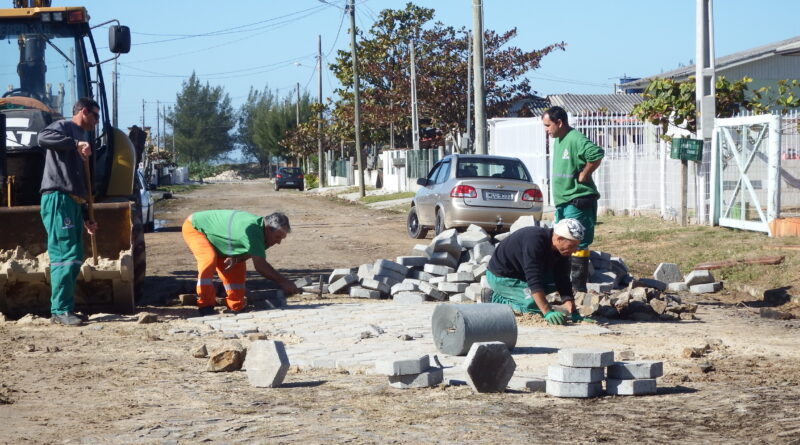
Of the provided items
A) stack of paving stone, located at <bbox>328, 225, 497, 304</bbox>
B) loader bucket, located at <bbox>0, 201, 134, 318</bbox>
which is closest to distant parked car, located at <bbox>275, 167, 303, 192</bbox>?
stack of paving stone, located at <bbox>328, 225, 497, 304</bbox>

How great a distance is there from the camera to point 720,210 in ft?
60.0

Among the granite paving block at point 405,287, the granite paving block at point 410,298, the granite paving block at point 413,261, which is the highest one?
the granite paving block at point 413,261

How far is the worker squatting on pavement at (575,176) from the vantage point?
34.3ft

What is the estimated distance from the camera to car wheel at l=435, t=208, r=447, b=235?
63.8 feet

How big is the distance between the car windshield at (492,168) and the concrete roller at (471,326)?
1101cm

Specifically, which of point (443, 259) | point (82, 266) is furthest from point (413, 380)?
point (443, 259)

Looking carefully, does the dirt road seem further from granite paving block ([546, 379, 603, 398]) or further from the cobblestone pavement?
the cobblestone pavement

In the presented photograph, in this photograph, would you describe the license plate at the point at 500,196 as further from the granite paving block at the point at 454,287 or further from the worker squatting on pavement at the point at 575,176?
the worker squatting on pavement at the point at 575,176

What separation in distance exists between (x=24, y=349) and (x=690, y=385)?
205 inches

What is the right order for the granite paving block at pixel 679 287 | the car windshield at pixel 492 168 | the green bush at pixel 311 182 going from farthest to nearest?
1. the green bush at pixel 311 182
2. the car windshield at pixel 492 168
3. the granite paving block at pixel 679 287

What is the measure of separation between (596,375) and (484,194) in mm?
12285

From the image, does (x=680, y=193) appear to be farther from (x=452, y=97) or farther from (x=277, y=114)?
(x=277, y=114)

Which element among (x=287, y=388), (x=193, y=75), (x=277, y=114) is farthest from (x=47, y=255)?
(x=193, y=75)

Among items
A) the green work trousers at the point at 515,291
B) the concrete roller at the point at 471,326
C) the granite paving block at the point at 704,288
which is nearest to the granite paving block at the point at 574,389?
the concrete roller at the point at 471,326
